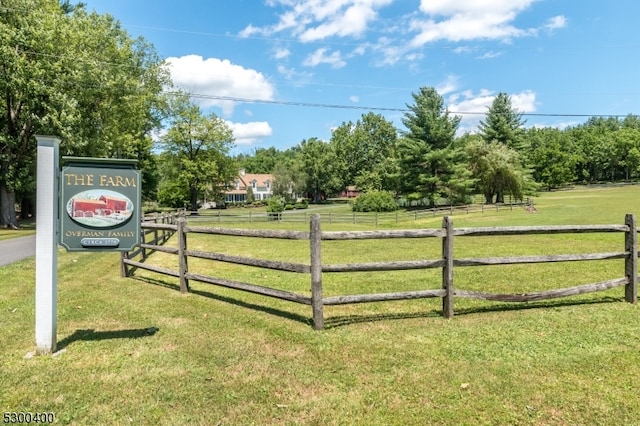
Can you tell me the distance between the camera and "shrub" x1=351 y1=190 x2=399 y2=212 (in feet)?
161

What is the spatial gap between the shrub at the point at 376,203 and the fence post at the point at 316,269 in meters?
44.1

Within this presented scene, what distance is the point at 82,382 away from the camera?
3883 millimetres

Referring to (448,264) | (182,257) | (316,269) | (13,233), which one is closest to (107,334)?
(182,257)

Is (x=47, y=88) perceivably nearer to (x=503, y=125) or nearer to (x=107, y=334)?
(x=107, y=334)

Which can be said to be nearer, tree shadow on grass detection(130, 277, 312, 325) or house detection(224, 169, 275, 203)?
tree shadow on grass detection(130, 277, 312, 325)

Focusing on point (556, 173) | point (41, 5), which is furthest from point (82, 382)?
point (556, 173)

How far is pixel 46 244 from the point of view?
452cm

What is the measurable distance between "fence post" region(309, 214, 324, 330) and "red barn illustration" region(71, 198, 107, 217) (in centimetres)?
248

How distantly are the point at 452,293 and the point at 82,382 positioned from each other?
14.8 ft

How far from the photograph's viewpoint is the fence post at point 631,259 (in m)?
6.37

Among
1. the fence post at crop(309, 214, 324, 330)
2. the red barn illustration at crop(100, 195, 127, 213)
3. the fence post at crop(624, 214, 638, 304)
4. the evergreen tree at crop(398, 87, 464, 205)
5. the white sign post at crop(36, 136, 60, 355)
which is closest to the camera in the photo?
the white sign post at crop(36, 136, 60, 355)

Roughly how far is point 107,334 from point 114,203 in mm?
1711

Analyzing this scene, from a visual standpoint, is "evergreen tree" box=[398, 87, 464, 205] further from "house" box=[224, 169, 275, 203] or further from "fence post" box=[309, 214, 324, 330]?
"house" box=[224, 169, 275, 203]

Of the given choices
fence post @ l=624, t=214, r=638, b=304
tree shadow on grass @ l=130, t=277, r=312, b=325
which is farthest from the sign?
fence post @ l=624, t=214, r=638, b=304
